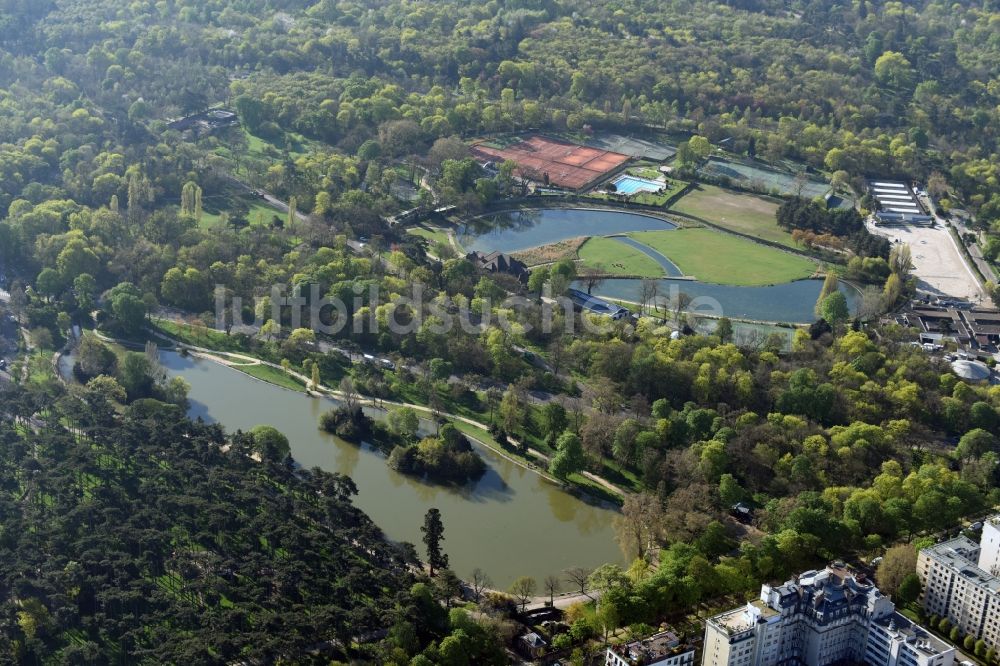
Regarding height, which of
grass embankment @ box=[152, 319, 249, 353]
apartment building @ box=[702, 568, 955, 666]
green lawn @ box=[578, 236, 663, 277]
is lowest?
green lawn @ box=[578, 236, 663, 277]

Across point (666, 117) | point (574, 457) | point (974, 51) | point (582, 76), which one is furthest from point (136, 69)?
point (974, 51)

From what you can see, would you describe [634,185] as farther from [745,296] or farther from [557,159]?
[745,296]

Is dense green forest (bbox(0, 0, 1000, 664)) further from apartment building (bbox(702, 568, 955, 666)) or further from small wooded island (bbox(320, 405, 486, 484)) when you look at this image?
apartment building (bbox(702, 568, 955, 666))

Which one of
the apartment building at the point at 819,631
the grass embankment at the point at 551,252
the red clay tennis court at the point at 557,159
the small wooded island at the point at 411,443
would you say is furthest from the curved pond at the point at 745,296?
the apartment building at the point at 819,631

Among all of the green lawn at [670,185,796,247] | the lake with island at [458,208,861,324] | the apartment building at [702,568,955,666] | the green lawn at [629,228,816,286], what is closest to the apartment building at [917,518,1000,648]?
the apartment building at [702,568,955,666]

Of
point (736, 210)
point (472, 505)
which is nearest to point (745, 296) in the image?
point (736, 210)

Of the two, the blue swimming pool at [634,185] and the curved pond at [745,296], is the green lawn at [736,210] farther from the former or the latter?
the curved pond at [745,296]
